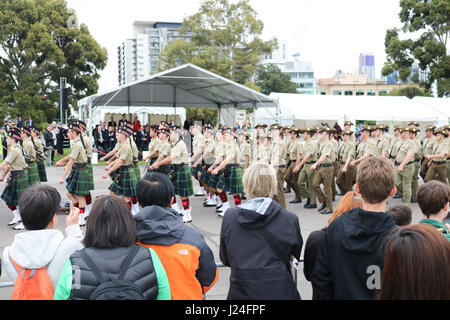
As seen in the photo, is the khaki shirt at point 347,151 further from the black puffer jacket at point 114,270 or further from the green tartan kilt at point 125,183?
the black puffer jacket at point 114,270

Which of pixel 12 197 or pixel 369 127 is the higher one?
pixel 369 127

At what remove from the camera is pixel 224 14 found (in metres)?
35.9

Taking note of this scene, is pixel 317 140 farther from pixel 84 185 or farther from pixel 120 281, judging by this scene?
pixel 120 281

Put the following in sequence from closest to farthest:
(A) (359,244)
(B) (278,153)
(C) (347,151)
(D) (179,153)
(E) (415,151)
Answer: (A) (359,244) < (D) (179,153) < (E) (415,151) < (B) (278,153) < (C) (347,151)

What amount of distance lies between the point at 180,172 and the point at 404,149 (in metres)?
4.89

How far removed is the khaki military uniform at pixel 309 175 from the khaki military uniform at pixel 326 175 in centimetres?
32

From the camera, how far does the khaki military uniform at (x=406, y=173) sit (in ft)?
30.5

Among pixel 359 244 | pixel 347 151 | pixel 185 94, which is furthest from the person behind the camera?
pixel 185 94

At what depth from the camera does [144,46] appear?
148 meters

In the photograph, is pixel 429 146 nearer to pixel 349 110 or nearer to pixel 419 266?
pixel 419 266

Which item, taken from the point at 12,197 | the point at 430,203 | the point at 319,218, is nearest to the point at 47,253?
the point at 430,203

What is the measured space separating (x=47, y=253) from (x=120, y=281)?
58 cm

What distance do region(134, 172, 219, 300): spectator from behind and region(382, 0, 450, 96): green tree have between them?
2675 centimetres

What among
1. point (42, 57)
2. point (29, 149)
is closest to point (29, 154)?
point (29, 149)
